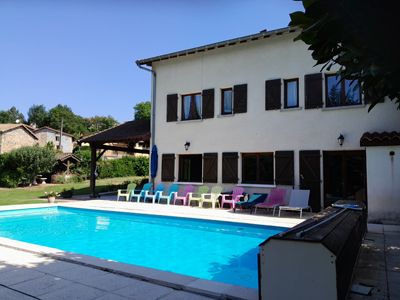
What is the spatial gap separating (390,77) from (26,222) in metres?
11.9

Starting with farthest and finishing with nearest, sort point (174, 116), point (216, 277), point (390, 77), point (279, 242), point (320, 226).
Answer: point (174, 116), point (216, 277), point (320, 226), point (279, 242), point (390, 77)

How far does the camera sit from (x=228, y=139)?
13.2m

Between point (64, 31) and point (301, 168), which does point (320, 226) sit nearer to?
point (301, 168)

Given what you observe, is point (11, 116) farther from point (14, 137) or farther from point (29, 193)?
point (29, 193)

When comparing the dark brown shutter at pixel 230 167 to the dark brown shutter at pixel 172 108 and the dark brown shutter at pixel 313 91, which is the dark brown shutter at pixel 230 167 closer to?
the dark brown shutter at pixel 172 108

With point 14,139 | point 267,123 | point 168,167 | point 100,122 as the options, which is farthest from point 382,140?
point 100,122

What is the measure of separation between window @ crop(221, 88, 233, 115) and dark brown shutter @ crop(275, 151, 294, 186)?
9.55 ft

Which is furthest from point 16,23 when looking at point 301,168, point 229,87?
point 301,168

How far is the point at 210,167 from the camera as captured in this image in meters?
13.5

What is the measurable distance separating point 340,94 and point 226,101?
4489 mm

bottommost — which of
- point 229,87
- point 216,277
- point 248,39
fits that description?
point 216,277

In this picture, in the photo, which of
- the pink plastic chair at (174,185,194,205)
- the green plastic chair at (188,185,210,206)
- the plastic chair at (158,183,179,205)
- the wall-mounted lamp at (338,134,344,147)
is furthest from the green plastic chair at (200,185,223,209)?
the wall-mounted lamp at (338,134,344,147)

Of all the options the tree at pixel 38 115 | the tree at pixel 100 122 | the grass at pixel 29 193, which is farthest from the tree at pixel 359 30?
the tree at pixel 100 122

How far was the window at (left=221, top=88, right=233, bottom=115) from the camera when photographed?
13508 millimetres
